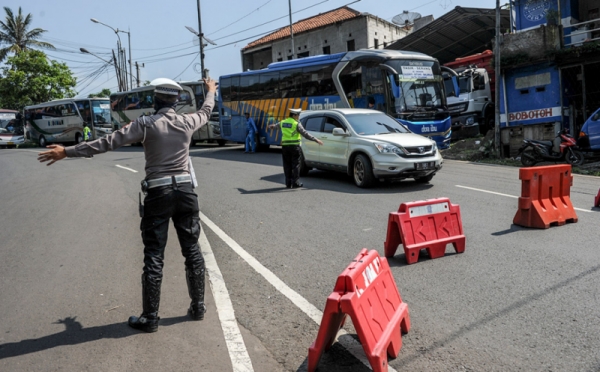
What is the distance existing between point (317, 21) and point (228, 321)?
128 ft

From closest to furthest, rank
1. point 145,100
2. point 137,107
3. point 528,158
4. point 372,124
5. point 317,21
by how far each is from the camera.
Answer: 1. point 372,124
2. point 528,158
3. point 145,100
4. point 137,107
5. point 317,21

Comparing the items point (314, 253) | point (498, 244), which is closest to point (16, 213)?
point (314, 253)

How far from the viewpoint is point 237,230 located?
26.7 feet

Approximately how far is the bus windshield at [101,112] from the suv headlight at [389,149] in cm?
3129

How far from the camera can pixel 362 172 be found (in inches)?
462

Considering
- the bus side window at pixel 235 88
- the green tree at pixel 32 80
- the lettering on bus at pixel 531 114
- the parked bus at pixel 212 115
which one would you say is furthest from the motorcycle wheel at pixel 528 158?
the green tree at pixel 32 80

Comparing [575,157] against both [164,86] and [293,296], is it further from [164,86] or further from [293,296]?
[164,86]

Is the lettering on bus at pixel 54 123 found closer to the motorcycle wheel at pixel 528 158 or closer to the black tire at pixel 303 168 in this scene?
the black tire at pixel 303 168

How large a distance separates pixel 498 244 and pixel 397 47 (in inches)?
972

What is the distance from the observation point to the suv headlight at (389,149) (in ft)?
36.9

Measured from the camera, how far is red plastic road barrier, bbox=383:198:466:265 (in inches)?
237

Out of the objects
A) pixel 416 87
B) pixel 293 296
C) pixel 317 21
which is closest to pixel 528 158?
pixel 416 87

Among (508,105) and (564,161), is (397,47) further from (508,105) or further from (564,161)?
(564,161)

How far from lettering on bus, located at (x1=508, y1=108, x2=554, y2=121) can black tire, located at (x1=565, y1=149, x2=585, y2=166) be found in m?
3.99
